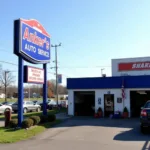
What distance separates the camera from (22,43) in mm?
16797

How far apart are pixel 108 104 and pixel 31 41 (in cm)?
1271

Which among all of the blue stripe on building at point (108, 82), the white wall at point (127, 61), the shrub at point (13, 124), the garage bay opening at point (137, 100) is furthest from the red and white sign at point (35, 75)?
the white wall at point (127, 61)

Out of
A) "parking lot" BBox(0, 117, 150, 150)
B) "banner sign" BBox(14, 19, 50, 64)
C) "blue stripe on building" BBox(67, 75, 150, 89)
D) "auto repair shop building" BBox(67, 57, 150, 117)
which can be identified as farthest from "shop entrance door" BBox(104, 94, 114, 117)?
"parking lot" BBox(0, 117, 150, 150)

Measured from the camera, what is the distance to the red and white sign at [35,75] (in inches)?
706

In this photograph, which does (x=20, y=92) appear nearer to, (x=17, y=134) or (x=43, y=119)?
(x=17, y=134)

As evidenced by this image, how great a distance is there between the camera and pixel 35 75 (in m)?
18.8

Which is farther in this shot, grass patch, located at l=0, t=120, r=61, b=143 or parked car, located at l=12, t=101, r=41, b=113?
parked car, located at l=12, t=101, r=41, b=113

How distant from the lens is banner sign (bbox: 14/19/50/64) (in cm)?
1658

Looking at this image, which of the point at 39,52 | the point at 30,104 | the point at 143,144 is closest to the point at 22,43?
the point at 39,52

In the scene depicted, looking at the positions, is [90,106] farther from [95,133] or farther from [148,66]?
[95,133]

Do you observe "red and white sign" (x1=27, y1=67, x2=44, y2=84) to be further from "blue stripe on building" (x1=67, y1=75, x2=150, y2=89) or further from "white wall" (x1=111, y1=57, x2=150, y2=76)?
"white wall" (x1=111, y1=57, x2=150, y2=76)

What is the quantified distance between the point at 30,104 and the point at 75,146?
1059 inches

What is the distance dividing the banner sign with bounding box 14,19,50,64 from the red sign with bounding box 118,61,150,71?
1321 centimetres

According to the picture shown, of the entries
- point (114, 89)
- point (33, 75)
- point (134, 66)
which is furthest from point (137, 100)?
point (33, 75)
